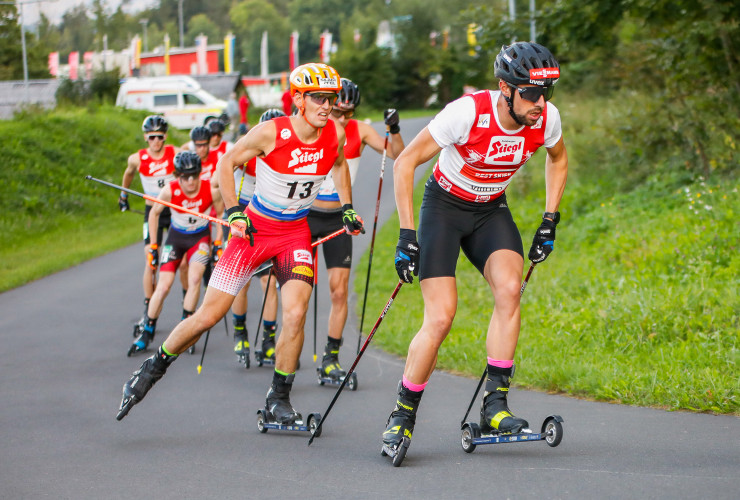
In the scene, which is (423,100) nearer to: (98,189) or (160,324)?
(98,189)

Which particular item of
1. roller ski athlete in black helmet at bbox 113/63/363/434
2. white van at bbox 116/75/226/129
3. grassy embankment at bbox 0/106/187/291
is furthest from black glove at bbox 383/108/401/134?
white van at bbox 116/75/226/129

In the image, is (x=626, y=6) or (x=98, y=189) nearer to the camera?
(x=626, y=6)

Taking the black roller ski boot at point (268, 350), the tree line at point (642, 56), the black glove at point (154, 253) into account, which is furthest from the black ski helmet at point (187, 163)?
the tree line at point (642, 56)

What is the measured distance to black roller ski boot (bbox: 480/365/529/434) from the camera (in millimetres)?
5336

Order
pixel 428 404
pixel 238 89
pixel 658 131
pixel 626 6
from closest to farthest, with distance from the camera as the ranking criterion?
pixel 428 404
pixel 626 6
pixel 658 131
pixel 238 89

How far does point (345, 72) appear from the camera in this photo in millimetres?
73562

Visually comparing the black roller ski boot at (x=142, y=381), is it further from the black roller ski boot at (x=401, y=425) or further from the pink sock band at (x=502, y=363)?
the pink sock band at (x=502, y=363)

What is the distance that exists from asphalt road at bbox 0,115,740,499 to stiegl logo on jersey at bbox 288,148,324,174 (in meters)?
1.82

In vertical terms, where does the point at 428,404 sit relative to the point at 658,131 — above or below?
below

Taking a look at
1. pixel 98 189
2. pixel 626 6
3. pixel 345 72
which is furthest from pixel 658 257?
pixel 345 72

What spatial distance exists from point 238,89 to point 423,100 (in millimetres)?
27619

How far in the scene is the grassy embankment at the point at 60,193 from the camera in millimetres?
17516

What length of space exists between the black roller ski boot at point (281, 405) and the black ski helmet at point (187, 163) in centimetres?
400

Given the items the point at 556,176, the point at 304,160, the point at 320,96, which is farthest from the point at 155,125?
the point at 556,176
